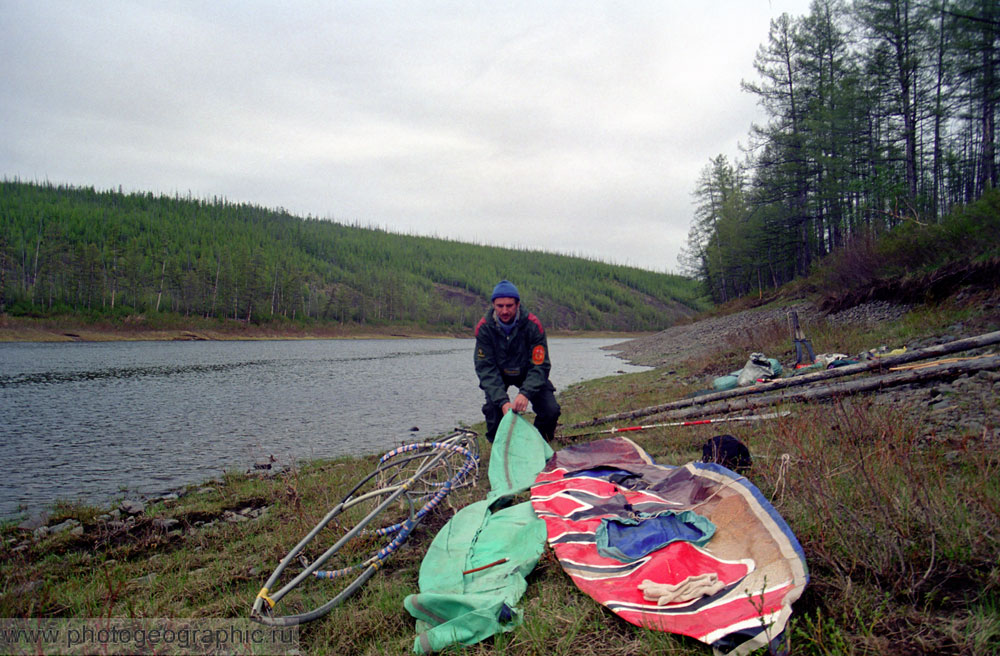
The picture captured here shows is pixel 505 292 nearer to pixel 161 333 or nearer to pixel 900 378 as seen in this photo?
pixel 900 378

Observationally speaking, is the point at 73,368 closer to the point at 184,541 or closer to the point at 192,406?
the point at 192,406

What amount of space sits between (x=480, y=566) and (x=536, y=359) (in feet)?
10.8

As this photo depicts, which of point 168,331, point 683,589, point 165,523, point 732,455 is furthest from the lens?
point 168,331

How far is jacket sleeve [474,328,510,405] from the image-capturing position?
238 inches

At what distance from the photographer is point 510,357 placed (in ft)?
20.8

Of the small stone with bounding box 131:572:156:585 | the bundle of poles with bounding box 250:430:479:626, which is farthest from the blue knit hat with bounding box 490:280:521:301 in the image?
the small stone with bounding box 131:572:156:585

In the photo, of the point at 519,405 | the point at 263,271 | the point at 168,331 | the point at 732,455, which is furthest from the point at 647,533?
the point at 263,271

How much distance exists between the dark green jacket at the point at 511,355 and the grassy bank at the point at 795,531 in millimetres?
1305

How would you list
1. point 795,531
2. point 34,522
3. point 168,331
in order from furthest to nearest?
point 168,331 → point 34,522 → point 795,531

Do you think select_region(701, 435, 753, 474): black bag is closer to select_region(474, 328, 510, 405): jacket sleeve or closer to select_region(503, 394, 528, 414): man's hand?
select_region(503, 394, 528, 414): man's hand

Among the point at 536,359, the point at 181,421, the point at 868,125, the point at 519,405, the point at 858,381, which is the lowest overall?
the point at 181,421

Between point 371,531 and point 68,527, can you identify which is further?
point 68,527

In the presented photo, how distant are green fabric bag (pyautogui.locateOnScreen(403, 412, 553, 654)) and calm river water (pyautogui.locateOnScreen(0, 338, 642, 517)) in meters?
5.14

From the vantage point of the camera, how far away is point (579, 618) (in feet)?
7.97
